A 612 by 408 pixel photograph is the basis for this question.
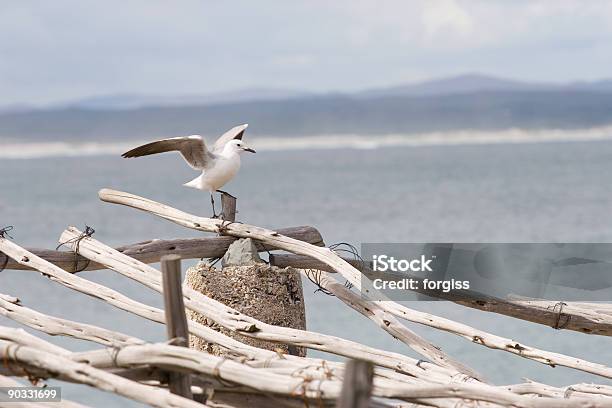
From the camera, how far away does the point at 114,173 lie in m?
56.7

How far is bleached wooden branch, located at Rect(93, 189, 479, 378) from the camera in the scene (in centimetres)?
504

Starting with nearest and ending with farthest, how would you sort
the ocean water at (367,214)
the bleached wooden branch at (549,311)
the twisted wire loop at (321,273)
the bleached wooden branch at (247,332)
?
1. the bleached wooden branch at (247,332)
2. the bleached wooden branch at (549,311)
3. the twisted wire loop at (321,273)
4. the ocean water at (367,214)

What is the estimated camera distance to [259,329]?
15.8 ft

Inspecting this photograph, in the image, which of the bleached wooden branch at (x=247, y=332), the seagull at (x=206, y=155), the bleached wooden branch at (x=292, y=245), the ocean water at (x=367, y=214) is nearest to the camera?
the bleached wooden branch at (x=247, y=332)

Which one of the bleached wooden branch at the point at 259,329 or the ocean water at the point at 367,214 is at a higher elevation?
the ocean water at the point at 367,214

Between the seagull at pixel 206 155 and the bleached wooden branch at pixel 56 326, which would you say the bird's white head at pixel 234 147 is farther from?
the bleached wooden branch at pixel 56 326

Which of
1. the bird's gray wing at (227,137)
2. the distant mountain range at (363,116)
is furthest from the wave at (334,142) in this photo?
the bird's gray wing at (227,137)

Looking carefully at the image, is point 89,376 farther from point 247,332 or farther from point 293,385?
point 247,332

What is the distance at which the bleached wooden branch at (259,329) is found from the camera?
441 centimetres

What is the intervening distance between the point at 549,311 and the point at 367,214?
24008 mm
